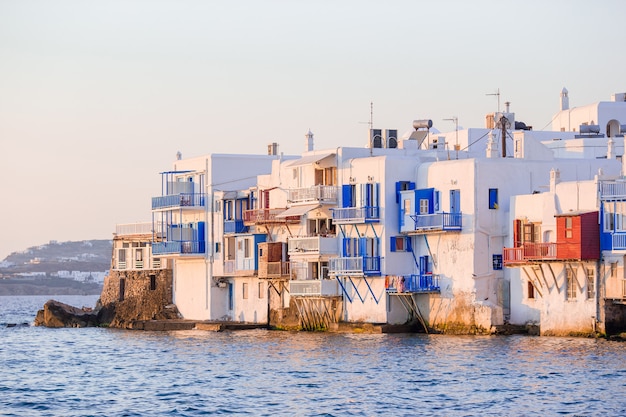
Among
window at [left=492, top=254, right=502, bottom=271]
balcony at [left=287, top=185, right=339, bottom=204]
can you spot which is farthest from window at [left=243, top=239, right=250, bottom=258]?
window at [left=492, top=254, right=502, bottom=271]

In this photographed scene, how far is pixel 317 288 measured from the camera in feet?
→ 237

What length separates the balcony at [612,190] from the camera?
5853cm

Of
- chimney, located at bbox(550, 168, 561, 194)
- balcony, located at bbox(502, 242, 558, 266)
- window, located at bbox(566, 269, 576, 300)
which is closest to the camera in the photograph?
window, located at bbox(566, 269, 576, 300)

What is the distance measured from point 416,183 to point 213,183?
1637 cm

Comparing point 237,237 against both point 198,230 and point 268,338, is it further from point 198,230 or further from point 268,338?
point 268,338

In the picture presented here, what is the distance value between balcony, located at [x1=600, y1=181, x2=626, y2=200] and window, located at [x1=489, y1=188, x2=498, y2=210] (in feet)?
23.8

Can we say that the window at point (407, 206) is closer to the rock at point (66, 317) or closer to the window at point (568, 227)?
the window at point (568, 227)

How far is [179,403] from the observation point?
4769 centimetres

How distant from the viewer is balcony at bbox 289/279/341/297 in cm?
7194

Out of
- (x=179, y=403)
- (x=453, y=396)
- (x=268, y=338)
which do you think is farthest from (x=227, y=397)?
(x=268, y=338)

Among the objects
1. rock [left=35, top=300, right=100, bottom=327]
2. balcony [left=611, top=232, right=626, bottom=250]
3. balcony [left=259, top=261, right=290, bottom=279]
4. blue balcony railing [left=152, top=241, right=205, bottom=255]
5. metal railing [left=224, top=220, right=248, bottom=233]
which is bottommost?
rock [left=35, top=300, right=100, bottom=327]

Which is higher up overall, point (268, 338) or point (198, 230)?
point (198, 230)

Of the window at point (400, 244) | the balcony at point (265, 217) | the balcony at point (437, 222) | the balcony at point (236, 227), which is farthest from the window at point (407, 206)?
the balcony at point (236, 227)

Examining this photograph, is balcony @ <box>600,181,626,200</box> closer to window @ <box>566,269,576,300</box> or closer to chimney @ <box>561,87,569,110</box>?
window @ <box>566,269,576,300</box>
